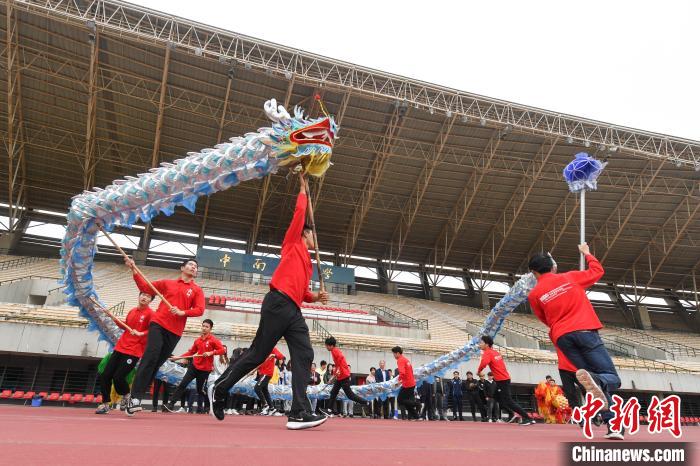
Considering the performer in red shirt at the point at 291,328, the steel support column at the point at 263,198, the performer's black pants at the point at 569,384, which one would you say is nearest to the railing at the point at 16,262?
the steel support column at the point at 263,198

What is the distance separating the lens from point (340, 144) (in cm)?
2345

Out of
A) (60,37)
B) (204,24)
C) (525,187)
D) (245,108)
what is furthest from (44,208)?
(525,187)

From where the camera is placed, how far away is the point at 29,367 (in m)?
13.5

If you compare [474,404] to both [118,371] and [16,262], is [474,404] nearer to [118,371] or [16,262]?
[118,371]

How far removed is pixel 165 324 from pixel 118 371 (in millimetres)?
950

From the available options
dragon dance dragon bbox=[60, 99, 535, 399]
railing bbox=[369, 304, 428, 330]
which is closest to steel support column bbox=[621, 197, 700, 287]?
railing bbox=[369, 304, 428, 330]

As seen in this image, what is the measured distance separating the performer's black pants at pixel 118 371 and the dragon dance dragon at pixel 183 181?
1.55m

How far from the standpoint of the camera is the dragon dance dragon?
15.3 ft

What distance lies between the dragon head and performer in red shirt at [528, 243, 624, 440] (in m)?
2.39

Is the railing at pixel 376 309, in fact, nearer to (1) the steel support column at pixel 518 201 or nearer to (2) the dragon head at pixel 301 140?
(1) the steel support column at pixel 518 201

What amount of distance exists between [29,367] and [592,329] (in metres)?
15.6

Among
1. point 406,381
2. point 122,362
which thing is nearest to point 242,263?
point 406,381

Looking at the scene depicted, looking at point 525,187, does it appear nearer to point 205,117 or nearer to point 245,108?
point 245,108

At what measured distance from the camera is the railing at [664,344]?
26973 mm
